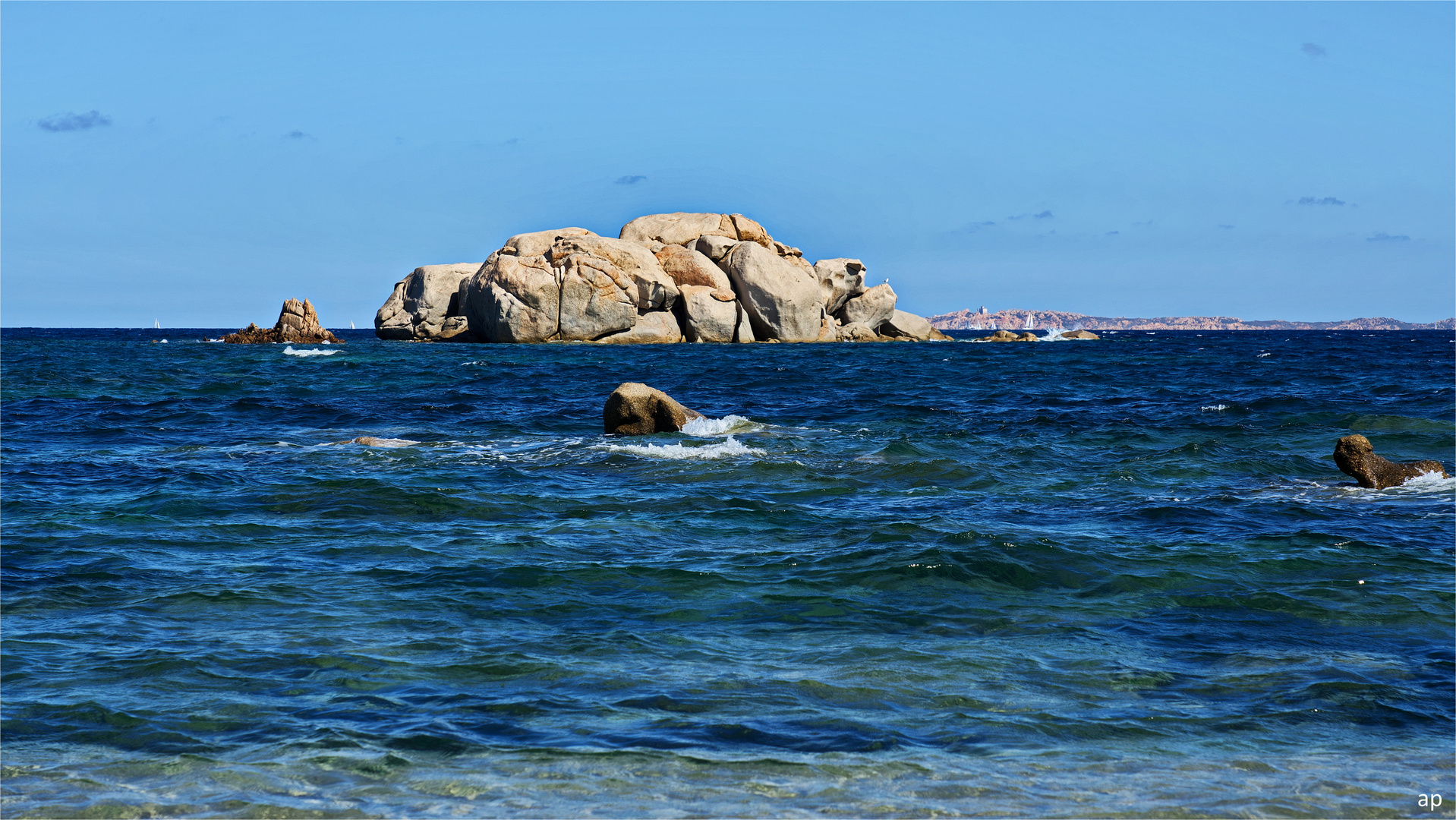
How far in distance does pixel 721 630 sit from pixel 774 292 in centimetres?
5106

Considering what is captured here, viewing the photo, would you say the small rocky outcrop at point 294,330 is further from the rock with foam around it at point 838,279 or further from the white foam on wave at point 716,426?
the white foam on wave at point 716,426

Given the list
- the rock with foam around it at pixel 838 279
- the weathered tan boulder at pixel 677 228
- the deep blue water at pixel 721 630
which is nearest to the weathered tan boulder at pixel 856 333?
the rock with foam around it at pixel 838 279

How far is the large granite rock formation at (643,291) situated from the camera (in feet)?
177

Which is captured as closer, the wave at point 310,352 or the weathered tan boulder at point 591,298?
the wave at point 310,352

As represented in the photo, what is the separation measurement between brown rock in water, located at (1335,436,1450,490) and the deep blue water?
0.95ft

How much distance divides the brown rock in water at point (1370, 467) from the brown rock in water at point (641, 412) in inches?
393

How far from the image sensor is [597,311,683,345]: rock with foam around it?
5528cm

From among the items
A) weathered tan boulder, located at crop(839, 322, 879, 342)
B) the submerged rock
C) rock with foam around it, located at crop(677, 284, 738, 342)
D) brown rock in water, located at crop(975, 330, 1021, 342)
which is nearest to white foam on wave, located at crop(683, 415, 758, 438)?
rock with foam around it, located at crop(677, 284, 738, 342)

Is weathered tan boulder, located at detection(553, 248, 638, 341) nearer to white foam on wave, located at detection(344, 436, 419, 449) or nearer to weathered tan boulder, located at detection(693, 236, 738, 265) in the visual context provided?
weathered tan boulder, located at detection(693, 236, 738, 265)

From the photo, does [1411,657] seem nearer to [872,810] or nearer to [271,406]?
[872,810]

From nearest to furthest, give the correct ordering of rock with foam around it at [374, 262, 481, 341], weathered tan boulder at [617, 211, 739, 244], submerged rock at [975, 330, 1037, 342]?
rock with foam around it at [374, 262, 481, 341]
weathered tan boulder at [617, 211, 739, 244]
submerged rock at [975, 330, 1037, 342]

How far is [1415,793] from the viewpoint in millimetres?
4777

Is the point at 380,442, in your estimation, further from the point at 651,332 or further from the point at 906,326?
the point at 906,326

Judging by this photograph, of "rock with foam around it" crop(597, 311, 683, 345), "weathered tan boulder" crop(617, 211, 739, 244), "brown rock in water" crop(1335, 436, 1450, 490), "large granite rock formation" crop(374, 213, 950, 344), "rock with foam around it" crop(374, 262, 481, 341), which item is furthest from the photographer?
"weathered tan boulder" crop(617, 211, 739, 244)
